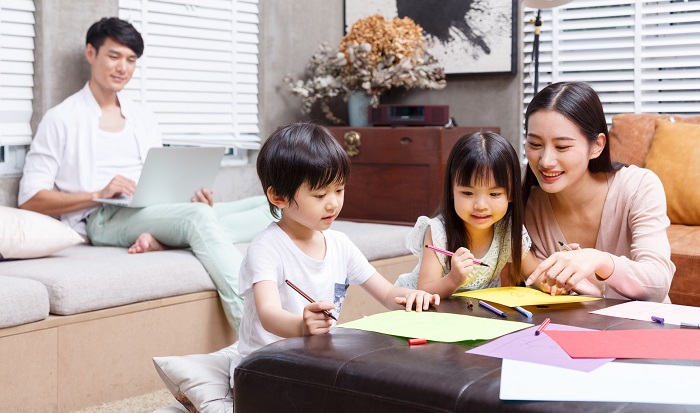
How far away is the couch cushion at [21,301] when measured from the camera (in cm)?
246

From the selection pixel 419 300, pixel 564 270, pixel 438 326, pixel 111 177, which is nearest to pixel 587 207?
pixel 564 270

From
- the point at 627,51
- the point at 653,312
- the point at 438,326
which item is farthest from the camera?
the point at 627,51

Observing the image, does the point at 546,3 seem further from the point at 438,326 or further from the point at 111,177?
the point at 438,326

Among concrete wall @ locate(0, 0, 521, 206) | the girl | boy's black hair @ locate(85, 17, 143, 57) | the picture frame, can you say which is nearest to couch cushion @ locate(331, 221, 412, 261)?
concrete wall @ locate(0, 0, 521, 206)

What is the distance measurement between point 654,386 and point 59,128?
107 inches

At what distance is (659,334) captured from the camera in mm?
1340

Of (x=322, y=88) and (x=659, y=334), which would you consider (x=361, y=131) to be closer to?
(x=322, y=88)

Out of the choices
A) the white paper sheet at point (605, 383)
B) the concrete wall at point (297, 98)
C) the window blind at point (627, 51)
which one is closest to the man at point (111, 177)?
the concrete wall at point (297, 98)

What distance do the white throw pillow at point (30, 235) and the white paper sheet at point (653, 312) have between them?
2.03 meters

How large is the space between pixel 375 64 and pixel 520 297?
2875 mm

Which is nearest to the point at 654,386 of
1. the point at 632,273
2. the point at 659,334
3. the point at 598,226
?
the point at 659,334

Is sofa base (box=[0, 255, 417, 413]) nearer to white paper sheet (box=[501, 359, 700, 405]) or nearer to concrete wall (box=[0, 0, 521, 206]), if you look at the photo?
concrete wall (box=[0, 0, 521, 206])

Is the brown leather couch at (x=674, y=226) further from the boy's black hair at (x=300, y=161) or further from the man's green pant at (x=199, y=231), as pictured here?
the boy's black hair at (x=300, y=161)

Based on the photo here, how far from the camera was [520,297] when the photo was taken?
5.48 ft
